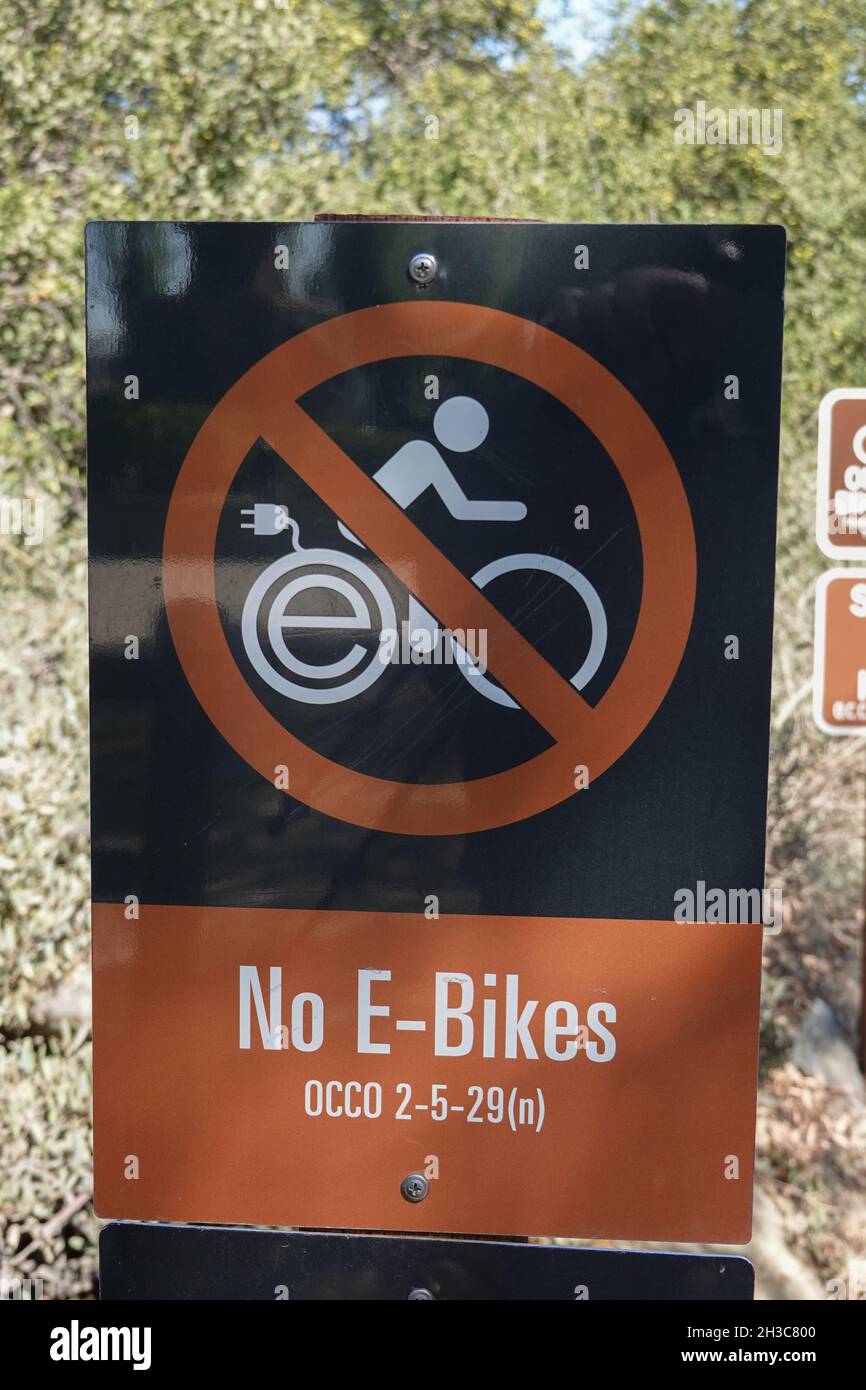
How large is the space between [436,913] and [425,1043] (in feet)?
0.51

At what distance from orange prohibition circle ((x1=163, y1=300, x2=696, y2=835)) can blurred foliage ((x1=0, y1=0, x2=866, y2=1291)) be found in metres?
2.08

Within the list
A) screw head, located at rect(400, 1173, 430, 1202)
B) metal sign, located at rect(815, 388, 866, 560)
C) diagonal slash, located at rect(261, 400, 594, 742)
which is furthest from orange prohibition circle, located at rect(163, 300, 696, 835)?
metal sign, located at rect(815, 388, 866, 560)

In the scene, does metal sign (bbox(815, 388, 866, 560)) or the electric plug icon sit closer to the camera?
the electric plug icon

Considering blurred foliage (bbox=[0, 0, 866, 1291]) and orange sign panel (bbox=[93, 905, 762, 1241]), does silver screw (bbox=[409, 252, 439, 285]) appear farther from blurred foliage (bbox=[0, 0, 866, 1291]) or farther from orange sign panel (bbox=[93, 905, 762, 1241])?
blurred foliage (bbox=[0, 0, 866, 1291])

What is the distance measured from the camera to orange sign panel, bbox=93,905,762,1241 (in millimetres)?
1382

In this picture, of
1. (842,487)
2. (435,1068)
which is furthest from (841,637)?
(435,1068)

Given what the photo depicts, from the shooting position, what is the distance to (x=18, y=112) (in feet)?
12.0

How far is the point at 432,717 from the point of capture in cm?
138

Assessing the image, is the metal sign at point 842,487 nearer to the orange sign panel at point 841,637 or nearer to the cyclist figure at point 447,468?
the orange sign panel at point 841,637

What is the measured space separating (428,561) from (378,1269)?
0.81m

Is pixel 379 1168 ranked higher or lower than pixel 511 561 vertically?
lower

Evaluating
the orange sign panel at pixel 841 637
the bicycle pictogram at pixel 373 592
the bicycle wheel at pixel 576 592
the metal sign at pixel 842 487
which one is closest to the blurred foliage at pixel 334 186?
the metal sign at pixel 842 487
